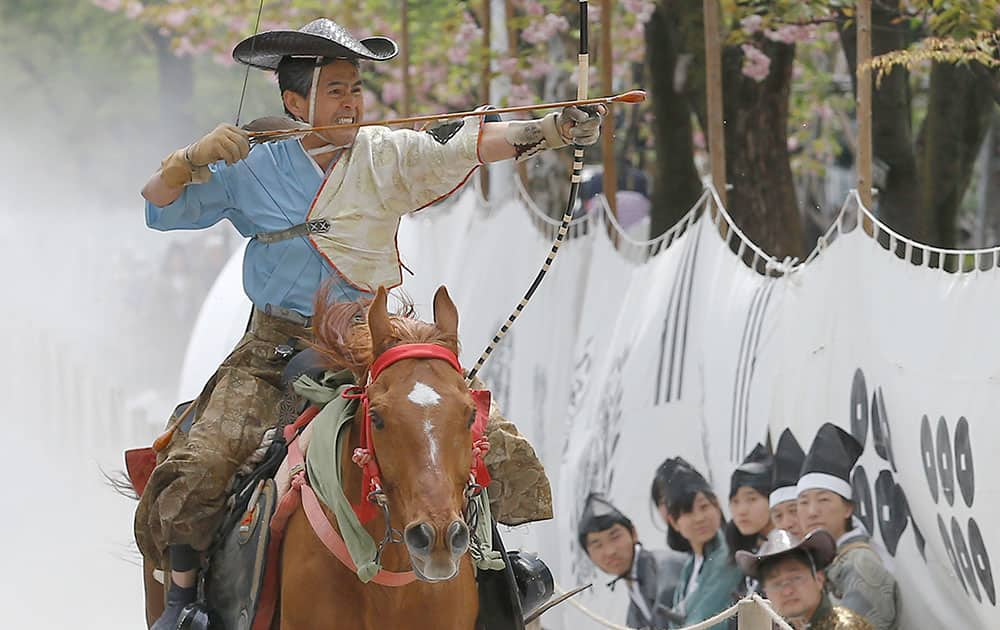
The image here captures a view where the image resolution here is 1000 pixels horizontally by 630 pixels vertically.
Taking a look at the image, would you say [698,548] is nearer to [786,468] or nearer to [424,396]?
[786,468]

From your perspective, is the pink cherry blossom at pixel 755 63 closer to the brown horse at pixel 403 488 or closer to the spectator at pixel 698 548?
the spectator at pixel 698 548

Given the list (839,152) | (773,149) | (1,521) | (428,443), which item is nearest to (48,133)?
(839,152)

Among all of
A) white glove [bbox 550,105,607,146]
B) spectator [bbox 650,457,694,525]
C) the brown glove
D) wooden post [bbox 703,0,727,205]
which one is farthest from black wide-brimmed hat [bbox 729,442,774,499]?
the brown glove

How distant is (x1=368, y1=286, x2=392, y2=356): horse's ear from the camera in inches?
183

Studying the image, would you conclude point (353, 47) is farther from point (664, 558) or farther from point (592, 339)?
point (592, 339)

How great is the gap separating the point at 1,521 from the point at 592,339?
7165 mm

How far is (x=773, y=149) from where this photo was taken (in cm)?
1306

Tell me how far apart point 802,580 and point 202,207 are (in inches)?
109

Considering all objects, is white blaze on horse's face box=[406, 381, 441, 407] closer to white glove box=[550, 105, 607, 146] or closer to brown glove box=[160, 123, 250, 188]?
white glove box=[550, 105, 607, 146]

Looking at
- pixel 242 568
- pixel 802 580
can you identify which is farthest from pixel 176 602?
pixel 802 580

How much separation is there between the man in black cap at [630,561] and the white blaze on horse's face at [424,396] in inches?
151

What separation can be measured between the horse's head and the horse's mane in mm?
18

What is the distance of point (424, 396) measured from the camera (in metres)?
4.40

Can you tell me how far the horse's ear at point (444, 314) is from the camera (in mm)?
4719
